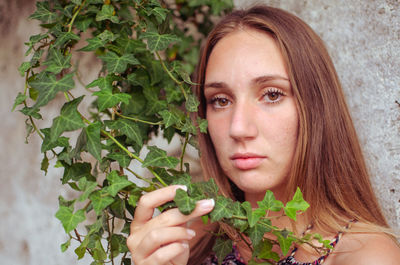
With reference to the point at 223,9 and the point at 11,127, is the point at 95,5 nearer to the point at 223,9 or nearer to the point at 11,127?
the point at 223,9

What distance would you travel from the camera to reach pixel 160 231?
1042 mm

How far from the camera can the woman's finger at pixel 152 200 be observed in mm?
1018

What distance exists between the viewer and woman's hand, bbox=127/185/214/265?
102 cm

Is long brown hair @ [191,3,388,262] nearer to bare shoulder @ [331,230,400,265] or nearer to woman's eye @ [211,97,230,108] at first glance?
bare shoulder @ [331,230,400,265]

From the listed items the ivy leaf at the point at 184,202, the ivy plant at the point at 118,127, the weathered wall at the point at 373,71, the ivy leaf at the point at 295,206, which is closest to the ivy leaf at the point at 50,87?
the ivy plant at the point at 118,127

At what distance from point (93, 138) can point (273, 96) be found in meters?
0.57

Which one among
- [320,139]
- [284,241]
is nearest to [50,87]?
[284,241]

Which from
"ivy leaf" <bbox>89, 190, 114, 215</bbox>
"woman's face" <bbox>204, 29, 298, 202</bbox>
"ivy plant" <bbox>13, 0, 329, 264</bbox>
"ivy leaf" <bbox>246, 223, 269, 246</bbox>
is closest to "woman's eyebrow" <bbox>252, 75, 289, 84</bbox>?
"woman's face" <bbox>204, 29, 298, 202</bbox>

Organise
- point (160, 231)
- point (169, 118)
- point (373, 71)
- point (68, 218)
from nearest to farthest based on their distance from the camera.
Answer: point (68, 218) → point (160, 231) → point (169, 118) → point (373, 71)

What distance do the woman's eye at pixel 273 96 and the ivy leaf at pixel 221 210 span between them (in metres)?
0.42

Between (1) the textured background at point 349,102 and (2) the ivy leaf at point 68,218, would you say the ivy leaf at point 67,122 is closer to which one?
(2) the ivy leaf at point 68,218

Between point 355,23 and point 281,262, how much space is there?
3.09ft

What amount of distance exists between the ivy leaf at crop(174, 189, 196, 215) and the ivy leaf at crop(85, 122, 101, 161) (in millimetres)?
221

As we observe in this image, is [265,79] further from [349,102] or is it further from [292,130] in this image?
[349,102]
